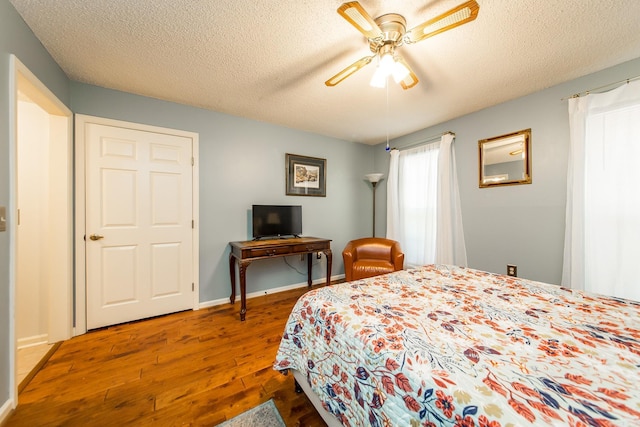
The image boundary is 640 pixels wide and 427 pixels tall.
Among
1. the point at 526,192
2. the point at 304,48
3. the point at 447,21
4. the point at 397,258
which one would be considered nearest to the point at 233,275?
the point at 397,258

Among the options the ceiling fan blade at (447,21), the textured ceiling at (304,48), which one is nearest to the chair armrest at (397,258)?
the textured ceiling at (304,48)

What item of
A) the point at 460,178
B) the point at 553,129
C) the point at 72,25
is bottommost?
the point at 460,178

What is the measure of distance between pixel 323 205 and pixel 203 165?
1.72 metres

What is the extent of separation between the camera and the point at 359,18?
1.26 m

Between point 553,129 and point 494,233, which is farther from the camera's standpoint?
point 494,233

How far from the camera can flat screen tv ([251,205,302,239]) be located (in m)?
2.93

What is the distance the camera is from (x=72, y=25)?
1.54 meters

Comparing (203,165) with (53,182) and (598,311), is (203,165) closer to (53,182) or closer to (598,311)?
(53,182)

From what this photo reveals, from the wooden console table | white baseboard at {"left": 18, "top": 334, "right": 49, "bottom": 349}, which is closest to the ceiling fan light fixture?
the wooden console table

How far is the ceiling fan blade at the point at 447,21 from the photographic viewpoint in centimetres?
111

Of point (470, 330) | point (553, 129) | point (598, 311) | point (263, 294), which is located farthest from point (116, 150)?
point (553, 129)

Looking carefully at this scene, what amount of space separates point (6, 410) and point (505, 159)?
4.27 metres

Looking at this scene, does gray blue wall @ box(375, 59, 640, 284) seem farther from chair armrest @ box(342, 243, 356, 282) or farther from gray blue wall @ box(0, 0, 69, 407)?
gray blue wall @ box(0, 0, 69, 407)

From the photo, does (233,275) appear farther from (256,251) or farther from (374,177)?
(374,177)
